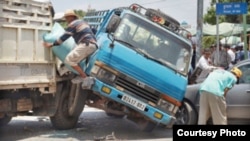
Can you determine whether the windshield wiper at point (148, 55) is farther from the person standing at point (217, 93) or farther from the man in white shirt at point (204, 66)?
the man in white shirt at point (204, 66)

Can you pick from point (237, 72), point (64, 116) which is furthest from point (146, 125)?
point (237, 72)

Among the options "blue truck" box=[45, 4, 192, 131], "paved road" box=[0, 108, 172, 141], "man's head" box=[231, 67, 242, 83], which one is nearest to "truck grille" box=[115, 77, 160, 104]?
"blue truck" box=[45, 4, 192, 131]

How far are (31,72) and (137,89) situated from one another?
177cm

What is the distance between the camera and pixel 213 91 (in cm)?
751

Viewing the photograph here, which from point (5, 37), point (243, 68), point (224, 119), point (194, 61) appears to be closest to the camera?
point (5, 37)

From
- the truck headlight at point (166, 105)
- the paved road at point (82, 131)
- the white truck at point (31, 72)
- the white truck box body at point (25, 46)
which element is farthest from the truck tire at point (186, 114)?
the white truck box body at point (25, 46)

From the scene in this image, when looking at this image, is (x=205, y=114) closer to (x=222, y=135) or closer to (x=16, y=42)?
(x=222, y=135)

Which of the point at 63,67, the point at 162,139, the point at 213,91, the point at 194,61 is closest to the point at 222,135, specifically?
the point at 213,91

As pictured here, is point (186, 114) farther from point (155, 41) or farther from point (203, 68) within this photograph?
point (203, 68)

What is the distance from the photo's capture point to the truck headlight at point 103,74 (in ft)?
25.1

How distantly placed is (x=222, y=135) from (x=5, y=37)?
370cm

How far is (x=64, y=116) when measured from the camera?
8508 millimetres

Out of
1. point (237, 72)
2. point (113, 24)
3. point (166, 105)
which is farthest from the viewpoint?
point (113, 24)

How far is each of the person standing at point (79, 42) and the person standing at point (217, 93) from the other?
1982mm
